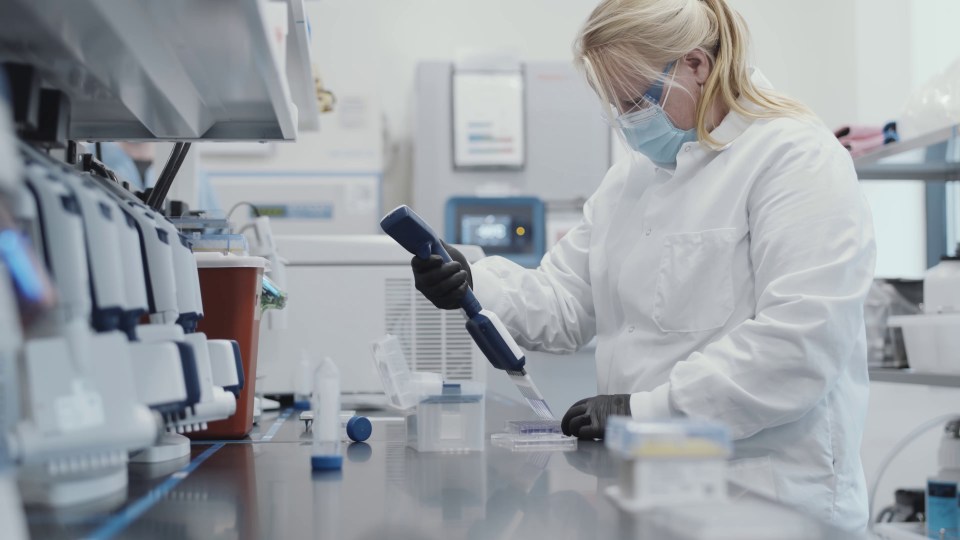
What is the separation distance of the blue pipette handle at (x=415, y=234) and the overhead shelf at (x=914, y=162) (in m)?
1.46

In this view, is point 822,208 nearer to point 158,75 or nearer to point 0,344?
point 158,75

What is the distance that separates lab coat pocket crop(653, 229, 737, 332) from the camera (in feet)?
4.41

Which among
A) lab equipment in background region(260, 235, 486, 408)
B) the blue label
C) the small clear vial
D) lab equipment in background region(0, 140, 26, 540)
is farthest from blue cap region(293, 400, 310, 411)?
the blue label

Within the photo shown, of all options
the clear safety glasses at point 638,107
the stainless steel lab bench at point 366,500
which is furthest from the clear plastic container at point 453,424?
the clear safety glasses at point 638,107

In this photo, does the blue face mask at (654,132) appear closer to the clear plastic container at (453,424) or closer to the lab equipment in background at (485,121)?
the clear plastic container at (453,424)

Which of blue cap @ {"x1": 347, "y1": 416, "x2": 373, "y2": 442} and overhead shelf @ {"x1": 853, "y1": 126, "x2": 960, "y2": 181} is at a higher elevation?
overhead shelf @ {"x1": 853, "y1": 126, "x2": 960, "y2": 181}

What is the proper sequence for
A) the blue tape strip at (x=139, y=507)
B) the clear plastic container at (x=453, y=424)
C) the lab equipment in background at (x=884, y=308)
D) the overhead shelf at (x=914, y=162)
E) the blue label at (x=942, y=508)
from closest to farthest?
the blue tape strip at (x=139, y=507) → the clear plastic container at (x=453, y=424) → the blue label at (x=942, y=508) → the overhead shelf at (x=914, y=162) → the lab equipment in background at (x=884, y=308)

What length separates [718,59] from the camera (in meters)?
1.44

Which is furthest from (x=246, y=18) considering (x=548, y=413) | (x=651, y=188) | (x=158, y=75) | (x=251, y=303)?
(x=651, y=188)

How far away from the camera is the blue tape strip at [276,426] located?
132cm

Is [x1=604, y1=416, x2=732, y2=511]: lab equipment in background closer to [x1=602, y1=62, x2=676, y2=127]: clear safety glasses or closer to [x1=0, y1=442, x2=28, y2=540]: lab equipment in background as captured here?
[x1=0, y1=442, x2=28, y2=540]: lab equipment in background

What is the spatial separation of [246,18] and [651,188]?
2.93 feet

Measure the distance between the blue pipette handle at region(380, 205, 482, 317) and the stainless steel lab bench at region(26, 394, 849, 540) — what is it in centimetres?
21

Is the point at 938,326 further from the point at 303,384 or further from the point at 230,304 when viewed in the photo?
the point at 230,304
